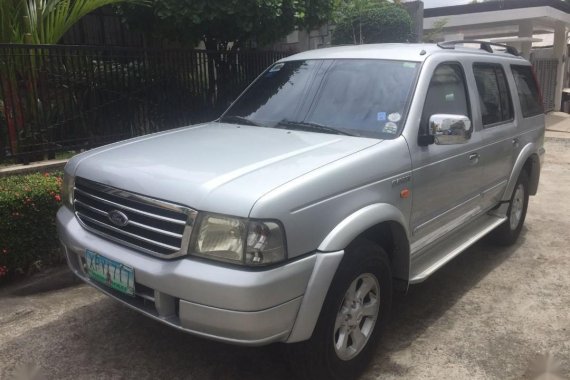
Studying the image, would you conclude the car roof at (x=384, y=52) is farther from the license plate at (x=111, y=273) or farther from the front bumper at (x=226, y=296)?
the license plate at (x=111, y=273)

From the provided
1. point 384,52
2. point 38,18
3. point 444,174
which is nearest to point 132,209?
point 444,174

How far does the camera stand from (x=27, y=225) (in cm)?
409

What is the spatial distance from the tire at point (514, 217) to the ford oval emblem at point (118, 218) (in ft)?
12.3

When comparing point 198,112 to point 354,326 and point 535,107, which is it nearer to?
point 535,107

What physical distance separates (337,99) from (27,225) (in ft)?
8.69

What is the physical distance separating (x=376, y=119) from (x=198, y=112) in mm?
3857

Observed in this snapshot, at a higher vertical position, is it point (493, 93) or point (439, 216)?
point (493, 93)

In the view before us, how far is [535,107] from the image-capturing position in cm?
538

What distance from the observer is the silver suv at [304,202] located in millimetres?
2338

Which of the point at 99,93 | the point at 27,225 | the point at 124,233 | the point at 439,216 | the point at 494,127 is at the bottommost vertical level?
the point at 27,225

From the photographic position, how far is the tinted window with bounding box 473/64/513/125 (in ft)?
13.8

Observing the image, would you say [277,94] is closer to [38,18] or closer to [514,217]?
[514,217]

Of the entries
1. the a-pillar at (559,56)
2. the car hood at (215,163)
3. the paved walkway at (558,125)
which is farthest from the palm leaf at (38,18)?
the a-pillar at (559,56)

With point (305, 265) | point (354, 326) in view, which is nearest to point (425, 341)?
point (354, 326)
